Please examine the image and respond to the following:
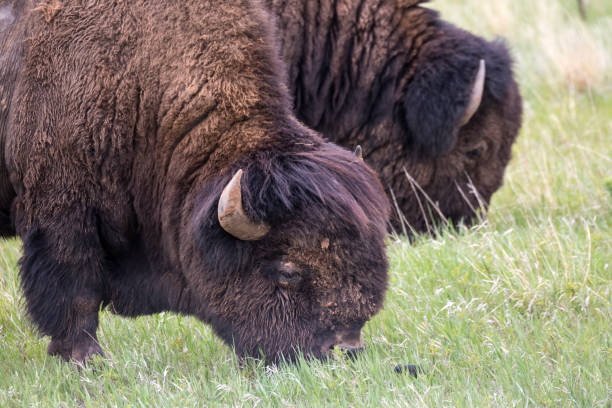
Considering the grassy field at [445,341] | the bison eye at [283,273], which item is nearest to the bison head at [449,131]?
the grassy field at [445,341]

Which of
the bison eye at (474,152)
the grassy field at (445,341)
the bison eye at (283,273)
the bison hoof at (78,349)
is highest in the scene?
the bison eye at (283,273)

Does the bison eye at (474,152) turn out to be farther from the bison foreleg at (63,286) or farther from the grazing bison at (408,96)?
the bison foreleg at (63,286)

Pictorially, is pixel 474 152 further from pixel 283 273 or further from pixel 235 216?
pixel 235 216

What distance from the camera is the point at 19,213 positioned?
442 centimetres

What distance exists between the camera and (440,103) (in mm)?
6379

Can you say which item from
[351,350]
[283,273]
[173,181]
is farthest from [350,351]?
[173,181]

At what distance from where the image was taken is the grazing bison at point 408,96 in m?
6.39

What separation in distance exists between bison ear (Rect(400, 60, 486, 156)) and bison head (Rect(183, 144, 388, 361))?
96.6 inches

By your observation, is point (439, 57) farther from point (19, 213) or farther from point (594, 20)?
point (594, 20)

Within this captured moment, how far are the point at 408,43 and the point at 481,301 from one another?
2.53 metres

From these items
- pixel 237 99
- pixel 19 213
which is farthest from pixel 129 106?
pixel 19 213

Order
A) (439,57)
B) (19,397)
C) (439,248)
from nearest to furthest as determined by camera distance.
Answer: (19,397)
(439,248)
(439,57)

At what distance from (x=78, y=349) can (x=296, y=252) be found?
1.39m

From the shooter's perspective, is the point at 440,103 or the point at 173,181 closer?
the point at 173,181
